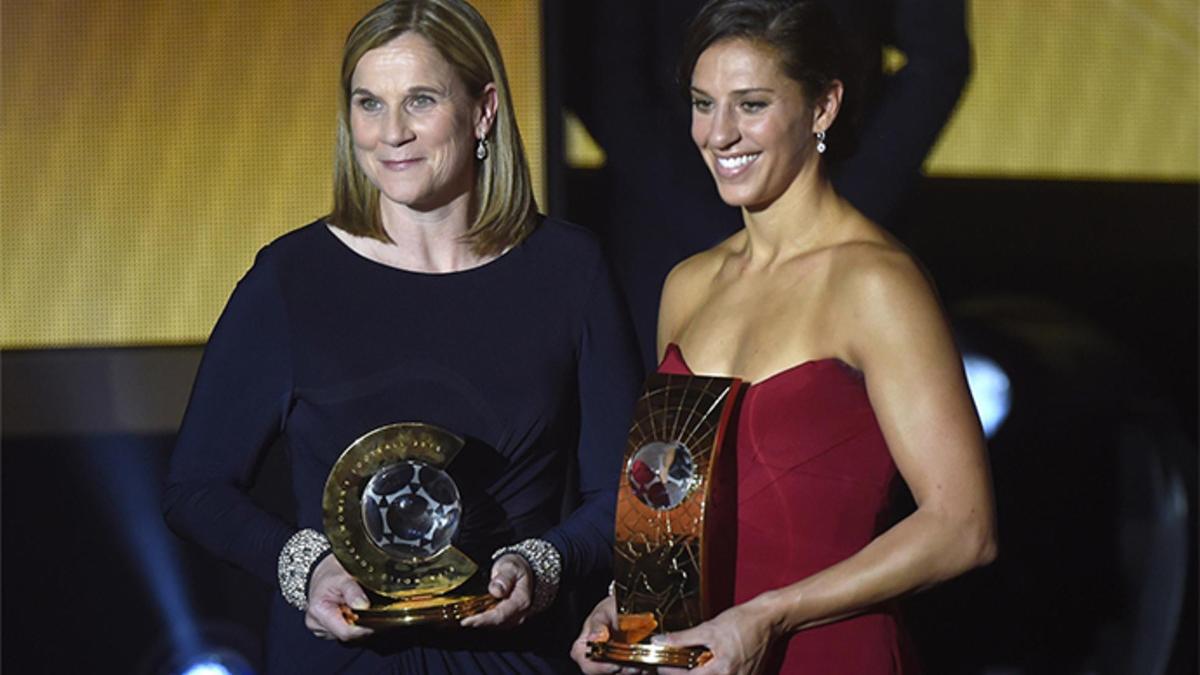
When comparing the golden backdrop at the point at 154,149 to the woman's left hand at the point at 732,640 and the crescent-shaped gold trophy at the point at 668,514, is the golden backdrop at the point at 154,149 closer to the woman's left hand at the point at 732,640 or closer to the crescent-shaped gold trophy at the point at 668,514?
the crescent-shaped gold trophy at the point at 668,514

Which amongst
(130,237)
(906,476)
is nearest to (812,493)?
(906,476)

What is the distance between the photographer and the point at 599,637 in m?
1.76

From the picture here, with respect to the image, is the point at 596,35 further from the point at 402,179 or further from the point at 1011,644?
the point at 1011,644

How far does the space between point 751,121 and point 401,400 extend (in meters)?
0.47

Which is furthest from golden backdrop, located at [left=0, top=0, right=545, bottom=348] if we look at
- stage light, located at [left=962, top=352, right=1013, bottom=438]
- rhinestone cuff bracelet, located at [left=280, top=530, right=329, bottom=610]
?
stage light, located at [left=962, top=352, right=1013, bottom=438]

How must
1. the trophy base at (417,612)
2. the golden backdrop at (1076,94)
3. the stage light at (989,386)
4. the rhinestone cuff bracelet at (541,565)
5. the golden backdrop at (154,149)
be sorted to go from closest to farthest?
1. the trophy base at (417,612)
2. the rhinestone cuff bracelet at (541,565)
3. the golden backdrop at (154,149)
4. the golden backdrop at (1076,94)
5. the stage light at (989,386)

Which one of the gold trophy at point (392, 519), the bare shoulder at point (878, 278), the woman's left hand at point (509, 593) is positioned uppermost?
the bare shoulder at point (878, 278)

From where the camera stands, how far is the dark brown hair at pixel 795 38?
1.81 meters

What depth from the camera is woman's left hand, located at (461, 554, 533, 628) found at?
5.65ft

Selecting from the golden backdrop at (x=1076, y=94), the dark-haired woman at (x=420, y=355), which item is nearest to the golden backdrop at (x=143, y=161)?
the dark-haired woman at (x=420, y=355)

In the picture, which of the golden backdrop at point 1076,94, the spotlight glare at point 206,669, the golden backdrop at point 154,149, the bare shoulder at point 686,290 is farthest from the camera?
the golden backdrop at point 1076,94

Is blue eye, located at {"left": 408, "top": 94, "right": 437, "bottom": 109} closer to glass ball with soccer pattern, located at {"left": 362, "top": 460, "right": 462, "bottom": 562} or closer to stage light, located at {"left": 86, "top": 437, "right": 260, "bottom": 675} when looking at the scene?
glass ball with soccer pattern, located at {"left": 362, "top": 460, "right": 462, "bottom": 562}

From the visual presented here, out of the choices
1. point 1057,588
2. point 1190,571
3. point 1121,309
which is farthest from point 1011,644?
point 1121,309

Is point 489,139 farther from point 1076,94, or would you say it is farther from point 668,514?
point 1076,94
